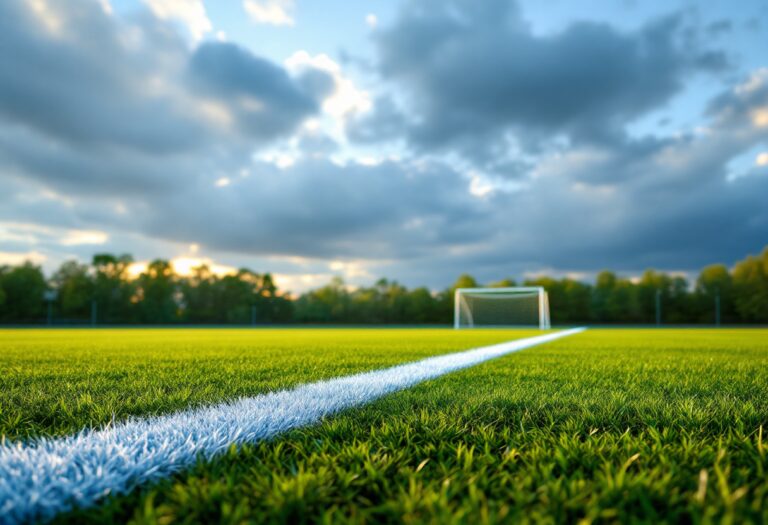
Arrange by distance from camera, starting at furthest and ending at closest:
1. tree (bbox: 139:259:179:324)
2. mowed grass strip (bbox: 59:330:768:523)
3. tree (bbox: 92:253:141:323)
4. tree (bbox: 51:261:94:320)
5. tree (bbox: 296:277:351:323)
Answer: tree (bbox: 296:277:351:323)
tree (bbox: 139:259:179:324)
tree (bbox: 92:253:141:323)
tree (bbox: 51:261:94:320)
mowed grass strip (bbox: 59:330:768:523)

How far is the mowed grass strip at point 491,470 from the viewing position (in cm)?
107

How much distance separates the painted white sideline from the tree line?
54685 mm

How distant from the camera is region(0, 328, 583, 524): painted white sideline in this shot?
3.73 ft

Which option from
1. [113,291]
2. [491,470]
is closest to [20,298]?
[113,291]

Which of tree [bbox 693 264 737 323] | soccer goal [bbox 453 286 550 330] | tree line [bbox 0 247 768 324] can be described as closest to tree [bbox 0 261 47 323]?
tree line [bbox 0 247 768 324]

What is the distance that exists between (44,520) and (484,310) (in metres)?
31.5

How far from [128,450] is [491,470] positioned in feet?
3.92

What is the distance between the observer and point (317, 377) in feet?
12.2

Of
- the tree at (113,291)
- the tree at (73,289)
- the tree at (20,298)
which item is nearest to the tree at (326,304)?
the tree at (113,291)

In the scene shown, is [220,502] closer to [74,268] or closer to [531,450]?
[531,450]

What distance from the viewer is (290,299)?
222 ft

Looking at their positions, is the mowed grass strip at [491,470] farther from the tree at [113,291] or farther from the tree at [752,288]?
the tree at [752,288]

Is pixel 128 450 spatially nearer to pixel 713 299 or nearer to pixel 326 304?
pixel 326 304

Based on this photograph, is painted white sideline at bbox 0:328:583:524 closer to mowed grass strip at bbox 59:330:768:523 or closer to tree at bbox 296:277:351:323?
mowed grass strip at bbox 59:330:768:523
